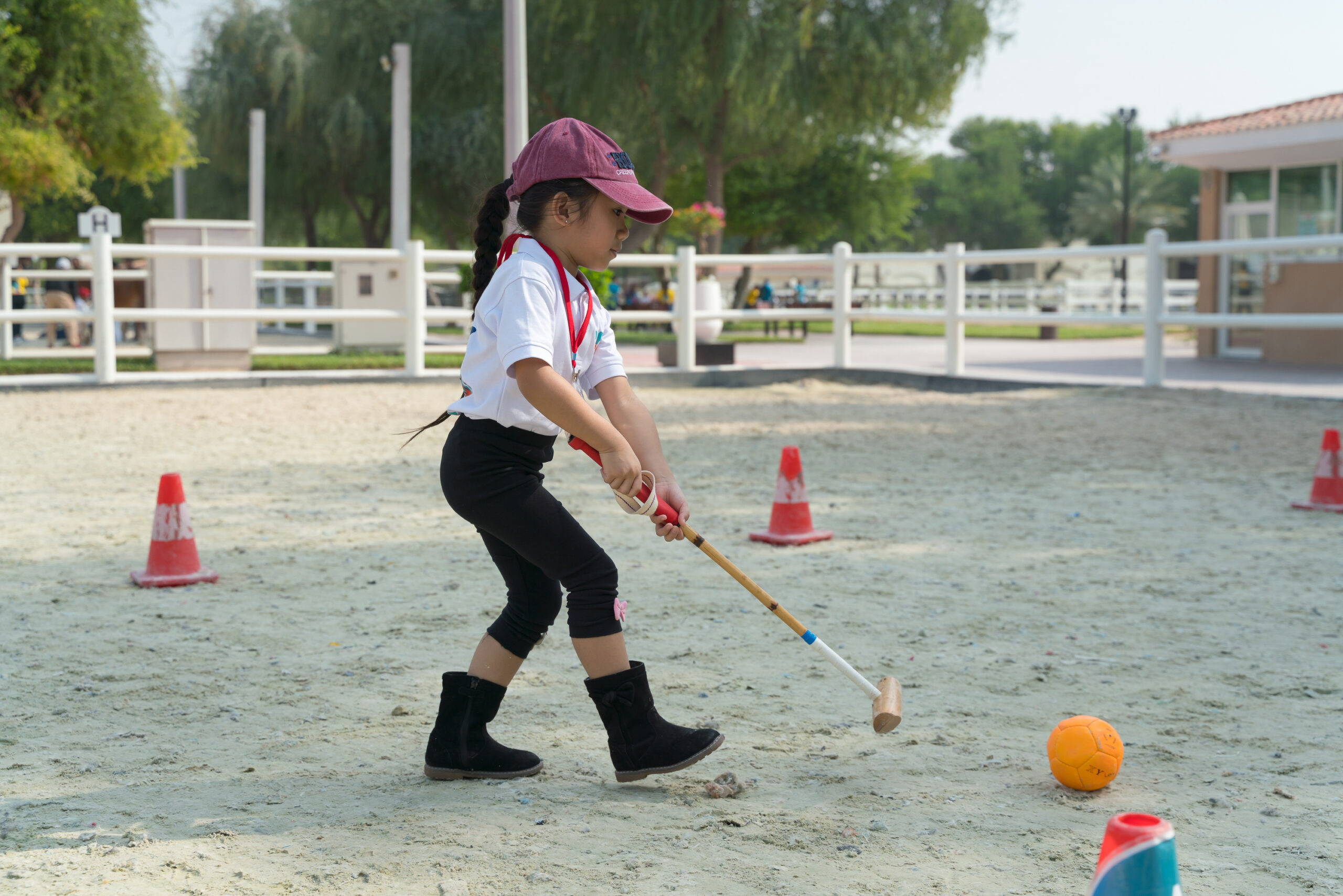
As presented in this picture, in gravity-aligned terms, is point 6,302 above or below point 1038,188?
below

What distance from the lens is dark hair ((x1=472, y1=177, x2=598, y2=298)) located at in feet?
9.59

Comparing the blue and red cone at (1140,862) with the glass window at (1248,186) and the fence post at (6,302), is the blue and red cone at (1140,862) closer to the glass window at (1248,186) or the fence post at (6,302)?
the fence post at (6,302)

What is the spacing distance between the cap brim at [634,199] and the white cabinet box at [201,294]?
13183 millimetres

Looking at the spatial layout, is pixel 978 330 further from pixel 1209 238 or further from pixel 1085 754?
pixel 1085 754

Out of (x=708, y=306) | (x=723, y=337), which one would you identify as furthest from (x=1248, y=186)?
(x=723, y=337)

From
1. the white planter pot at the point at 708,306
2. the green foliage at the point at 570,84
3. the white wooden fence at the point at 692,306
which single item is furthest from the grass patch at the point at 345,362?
the green foliage at the point at 570,84

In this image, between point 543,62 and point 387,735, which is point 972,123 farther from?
point 387,735

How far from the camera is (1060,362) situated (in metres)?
17.5

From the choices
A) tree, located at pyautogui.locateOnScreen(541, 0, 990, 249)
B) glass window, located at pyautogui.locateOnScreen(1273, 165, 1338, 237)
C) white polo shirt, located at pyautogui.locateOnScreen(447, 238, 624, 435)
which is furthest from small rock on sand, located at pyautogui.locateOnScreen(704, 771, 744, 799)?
tree, located at pyautogui.locateOnScreen(541, 0, 990, 249)

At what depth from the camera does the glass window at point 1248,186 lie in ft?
61.9

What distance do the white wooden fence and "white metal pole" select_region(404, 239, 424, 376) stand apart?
0.04 ft

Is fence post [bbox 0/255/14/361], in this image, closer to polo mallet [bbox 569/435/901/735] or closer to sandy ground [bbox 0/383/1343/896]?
sandy ground [bbox 0/383/1343/896]

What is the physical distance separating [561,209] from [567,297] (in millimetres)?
204

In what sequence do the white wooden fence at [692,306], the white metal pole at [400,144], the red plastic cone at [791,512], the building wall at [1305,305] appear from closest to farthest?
the red plastic cone at [791,512], the white wooden fence at [692,306], the building wall at [1305,305], the white metal pole at [400,144]
